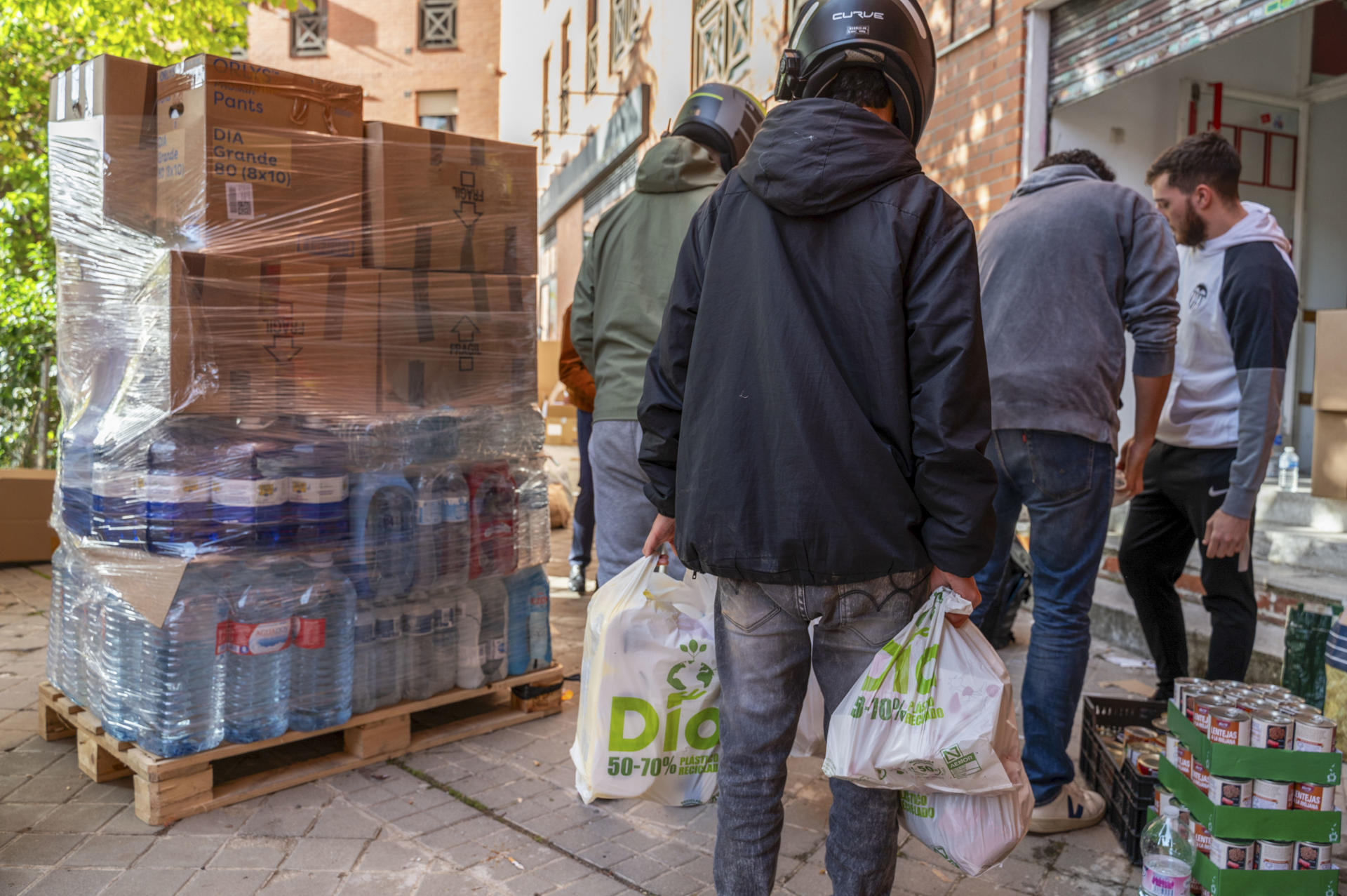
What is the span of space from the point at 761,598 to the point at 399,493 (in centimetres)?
172

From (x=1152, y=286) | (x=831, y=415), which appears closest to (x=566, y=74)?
(x=1152, y=286)

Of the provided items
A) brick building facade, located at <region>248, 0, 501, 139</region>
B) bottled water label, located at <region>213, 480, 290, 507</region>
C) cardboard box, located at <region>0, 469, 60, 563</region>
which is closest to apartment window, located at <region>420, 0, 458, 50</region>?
brick building facade, located at <region>248, 0, 501, 139</region>

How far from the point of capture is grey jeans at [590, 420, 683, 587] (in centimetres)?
318

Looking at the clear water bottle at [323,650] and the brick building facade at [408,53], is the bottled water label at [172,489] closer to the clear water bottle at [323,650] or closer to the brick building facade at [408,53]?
the clear water bottle at [323,650]

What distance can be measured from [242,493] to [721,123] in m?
1.91

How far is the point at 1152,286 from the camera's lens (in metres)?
2.63

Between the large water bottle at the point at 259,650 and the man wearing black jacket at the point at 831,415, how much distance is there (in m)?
1.55

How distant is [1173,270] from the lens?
8.59ft

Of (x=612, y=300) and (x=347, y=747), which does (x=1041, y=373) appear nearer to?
(x=612, y=300)

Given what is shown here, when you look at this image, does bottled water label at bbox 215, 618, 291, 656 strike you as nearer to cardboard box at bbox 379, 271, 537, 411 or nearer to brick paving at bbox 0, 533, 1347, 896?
brick paving at bbox 0, 533, 1347, 896

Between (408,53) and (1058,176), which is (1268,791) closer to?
(1058,176)

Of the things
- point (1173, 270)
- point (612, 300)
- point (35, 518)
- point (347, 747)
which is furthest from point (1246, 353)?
point (35, 518)

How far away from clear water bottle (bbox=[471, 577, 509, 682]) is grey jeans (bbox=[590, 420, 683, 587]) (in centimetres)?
47

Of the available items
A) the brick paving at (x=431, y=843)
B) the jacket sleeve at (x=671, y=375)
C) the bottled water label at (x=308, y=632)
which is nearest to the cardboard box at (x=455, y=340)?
the bottled water label at (x=308, y=632)
